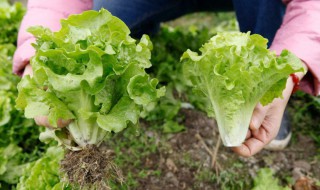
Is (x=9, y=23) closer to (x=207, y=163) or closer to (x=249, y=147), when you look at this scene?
(x=207, y=163)

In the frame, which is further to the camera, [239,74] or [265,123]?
[265,123]

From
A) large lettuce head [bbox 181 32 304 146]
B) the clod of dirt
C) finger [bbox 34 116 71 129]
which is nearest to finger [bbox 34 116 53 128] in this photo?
finger [bbox 34 116 71 129]

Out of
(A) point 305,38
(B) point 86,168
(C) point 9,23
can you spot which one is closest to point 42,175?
(B) point 86,168

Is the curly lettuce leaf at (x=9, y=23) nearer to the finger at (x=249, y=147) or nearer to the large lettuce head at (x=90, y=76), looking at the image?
the large lettuce head at (x=90, y=76)

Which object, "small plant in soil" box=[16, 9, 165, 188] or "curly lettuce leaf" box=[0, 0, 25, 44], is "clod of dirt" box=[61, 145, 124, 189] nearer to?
"small plant in soil" box=[16, 9, 165, 188]

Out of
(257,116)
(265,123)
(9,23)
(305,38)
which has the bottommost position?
(9,23)

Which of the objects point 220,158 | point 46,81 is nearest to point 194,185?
point 220,158

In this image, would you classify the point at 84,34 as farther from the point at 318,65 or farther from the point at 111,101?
the point at 318,65

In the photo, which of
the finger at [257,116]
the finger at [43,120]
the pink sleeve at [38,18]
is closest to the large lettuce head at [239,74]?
the finger at [257,116]
